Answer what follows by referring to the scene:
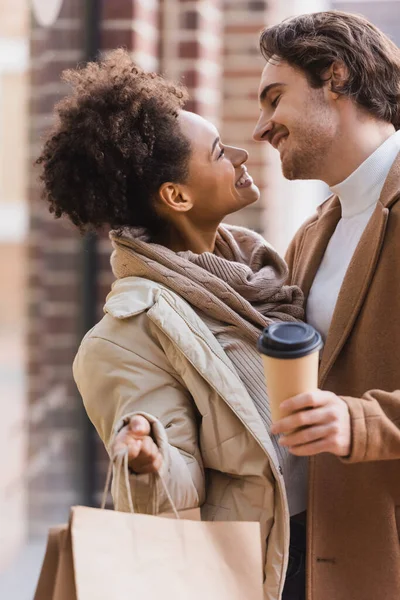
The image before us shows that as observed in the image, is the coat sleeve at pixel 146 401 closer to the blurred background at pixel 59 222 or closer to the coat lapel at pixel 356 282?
the coat lapel at pixel 356 282

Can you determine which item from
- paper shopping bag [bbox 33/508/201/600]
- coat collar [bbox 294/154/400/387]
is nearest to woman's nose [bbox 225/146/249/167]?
coat collar [bbox 294/154/400/387]

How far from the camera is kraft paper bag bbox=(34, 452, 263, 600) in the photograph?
1595 mm

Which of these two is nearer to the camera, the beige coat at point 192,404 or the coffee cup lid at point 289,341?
the coffee cup lid at point 289,341

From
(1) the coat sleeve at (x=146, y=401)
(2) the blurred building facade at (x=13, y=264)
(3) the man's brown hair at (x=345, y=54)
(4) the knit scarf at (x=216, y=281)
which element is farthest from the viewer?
(2) the blurred building facade at (x=13, y=264)

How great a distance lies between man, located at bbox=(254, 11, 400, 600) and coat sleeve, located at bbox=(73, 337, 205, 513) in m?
0.27

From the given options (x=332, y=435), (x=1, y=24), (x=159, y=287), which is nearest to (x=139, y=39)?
(x=1, y=24)

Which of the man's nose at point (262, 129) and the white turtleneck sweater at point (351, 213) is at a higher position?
the man's nose at point (262, 129)

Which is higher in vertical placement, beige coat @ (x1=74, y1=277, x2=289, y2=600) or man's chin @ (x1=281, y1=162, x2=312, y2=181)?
man's chin @ (x1=281, y1=162, x2=312, y2=181)

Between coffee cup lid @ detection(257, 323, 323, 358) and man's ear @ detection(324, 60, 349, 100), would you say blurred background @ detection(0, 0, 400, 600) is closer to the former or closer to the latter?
man's ear @ detection(324, 60, 349, 100)

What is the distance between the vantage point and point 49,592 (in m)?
1.62

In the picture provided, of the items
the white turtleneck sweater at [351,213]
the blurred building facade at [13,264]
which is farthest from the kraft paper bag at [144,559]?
the blurred building facade at [13,264]

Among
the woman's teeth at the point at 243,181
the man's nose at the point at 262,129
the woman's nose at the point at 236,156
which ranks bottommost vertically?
the woman's teeth at the point at 243,181

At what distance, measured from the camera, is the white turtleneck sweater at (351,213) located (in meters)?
2.21

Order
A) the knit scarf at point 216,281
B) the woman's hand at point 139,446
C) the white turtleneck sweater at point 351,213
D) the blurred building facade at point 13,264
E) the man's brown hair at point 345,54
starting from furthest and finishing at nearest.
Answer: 1. the blurred building facade at point 13,264
2. the man's brown hair at point 345,54
3. the white turtleneck sweater at point 351,213
4. the knit scarf at point 216,281
5. the woman's hand at point 139,446
